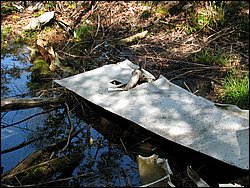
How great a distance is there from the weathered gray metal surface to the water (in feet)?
1.12

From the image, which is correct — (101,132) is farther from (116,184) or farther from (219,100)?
(219,100)

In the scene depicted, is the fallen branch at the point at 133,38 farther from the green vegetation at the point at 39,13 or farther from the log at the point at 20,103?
the green vegetation at the point at 39,13

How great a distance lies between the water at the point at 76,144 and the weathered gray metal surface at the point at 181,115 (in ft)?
1.12

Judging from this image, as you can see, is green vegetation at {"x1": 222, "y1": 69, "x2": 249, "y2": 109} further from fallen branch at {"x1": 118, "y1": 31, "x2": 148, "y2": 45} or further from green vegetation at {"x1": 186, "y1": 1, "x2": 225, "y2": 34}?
fallen branch at {"x1": 118, "y1": 31, "x2": 148, "y2": 45}

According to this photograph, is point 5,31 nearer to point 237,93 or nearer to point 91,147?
point 91,147

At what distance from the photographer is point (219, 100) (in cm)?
389

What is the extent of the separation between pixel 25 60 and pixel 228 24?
3.24 metres

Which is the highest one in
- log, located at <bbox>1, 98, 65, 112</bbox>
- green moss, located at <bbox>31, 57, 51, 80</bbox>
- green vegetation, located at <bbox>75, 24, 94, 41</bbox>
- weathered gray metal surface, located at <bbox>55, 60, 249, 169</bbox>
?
weathered gray metal surface, located at <bbox>55, 60, 249, 169</bbox>

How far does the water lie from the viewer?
2947mm

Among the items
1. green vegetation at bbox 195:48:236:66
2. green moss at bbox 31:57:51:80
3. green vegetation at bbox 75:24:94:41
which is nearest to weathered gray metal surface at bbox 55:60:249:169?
green moss at bbox 31:57:51:80

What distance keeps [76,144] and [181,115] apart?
103cm

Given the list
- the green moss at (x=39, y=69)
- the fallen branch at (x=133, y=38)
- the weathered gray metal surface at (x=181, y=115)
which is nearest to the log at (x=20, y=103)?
the weathered gray metal surface at (x=181, y=115)

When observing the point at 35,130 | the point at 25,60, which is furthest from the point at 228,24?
the point at 35,130

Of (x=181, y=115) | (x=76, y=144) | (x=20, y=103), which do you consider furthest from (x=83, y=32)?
(x=181, y=115)
